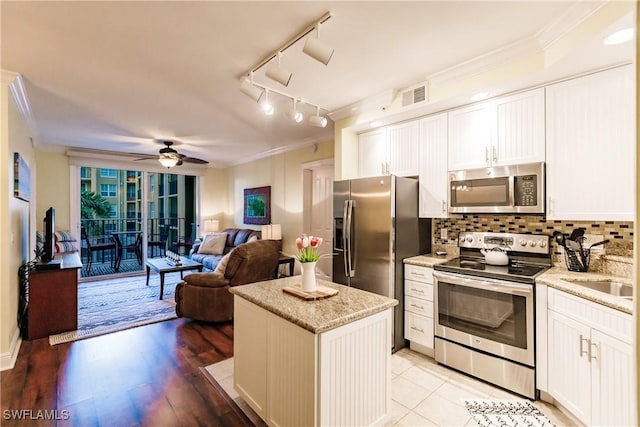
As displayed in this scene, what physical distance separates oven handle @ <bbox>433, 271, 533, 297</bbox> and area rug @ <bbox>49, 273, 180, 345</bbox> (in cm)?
332

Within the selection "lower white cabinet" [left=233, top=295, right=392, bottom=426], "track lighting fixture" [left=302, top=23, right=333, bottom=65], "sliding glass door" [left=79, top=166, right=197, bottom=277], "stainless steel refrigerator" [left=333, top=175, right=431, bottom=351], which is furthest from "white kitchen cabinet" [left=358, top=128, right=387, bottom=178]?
"sliding glass door" [left=79, top=166, right=197, bottom=277]

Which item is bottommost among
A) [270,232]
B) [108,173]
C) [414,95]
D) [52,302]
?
[52,302]

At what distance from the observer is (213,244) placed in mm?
6363

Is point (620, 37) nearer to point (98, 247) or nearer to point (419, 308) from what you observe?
point (419, 308)

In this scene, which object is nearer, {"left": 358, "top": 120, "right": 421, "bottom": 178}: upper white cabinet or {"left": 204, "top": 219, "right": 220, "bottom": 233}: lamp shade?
{"left": 358, "top": 120, "right": 421, "bottom": 178}: upper white cabinet

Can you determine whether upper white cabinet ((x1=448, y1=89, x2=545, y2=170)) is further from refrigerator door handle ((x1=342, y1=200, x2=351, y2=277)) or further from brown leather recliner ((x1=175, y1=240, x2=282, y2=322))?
brown leather recliner ((x1=175, y1=240, x2=282, y2=322))

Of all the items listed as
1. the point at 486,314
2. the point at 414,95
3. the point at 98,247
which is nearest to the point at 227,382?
the point at 486,314

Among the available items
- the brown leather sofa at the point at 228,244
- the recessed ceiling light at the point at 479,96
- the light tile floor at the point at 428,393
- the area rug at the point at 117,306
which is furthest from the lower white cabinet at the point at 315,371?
the brown leather sofa at the point at 228,244

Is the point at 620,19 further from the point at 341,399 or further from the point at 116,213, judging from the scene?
the point at 116,213

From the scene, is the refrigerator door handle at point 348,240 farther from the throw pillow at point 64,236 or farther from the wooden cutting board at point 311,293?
the throw pillow at point 64,236

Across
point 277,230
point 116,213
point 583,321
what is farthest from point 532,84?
point 116,213

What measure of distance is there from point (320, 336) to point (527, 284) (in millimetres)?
1670

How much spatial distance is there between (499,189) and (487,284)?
0.82 meters

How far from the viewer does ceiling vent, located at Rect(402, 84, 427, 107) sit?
110 inches
